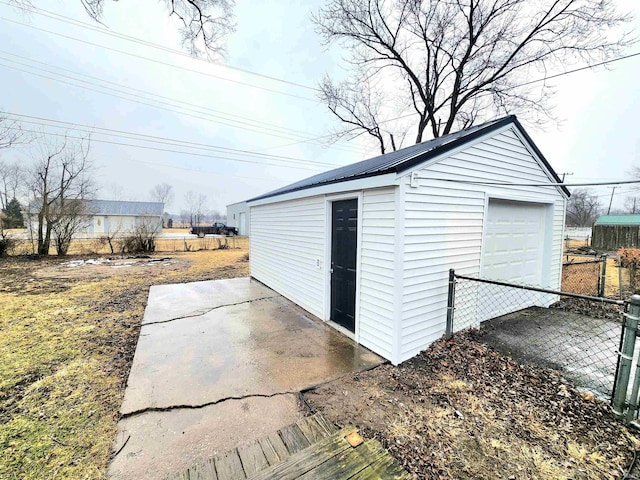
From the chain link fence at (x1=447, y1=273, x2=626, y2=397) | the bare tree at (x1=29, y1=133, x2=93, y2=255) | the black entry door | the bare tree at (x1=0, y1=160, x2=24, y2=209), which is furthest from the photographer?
the bare tree at (x1=0, y1=160, x2=24, y2=209)

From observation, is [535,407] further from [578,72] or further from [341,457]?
[578,72]

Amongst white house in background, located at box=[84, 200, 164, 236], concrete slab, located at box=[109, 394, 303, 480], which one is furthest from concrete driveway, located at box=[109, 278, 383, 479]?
white house in background, located at box=[84, 200, 164, 236]

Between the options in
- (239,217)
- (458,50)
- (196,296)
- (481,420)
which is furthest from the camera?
(239,217)

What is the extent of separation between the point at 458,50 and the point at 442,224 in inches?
492

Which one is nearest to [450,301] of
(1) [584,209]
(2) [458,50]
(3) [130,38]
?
(3) [130,38]

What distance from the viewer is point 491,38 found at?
1125cm

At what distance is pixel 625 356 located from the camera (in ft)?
7.34

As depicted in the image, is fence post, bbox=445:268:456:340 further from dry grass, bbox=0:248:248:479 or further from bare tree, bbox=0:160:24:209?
bare tree, bbox=0:160:24:209

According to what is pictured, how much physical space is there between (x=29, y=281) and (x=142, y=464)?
925cm

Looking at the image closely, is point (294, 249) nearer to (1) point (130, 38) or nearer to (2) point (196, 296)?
(2) point (196, 296)

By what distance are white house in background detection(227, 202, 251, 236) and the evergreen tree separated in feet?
56.8

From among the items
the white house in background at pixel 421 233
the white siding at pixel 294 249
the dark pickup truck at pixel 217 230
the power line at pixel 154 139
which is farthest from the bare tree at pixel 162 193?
the white house in background at pixel 421 233

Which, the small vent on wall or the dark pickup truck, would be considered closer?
the small vent on wall

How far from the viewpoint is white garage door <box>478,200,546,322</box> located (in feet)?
14.6
